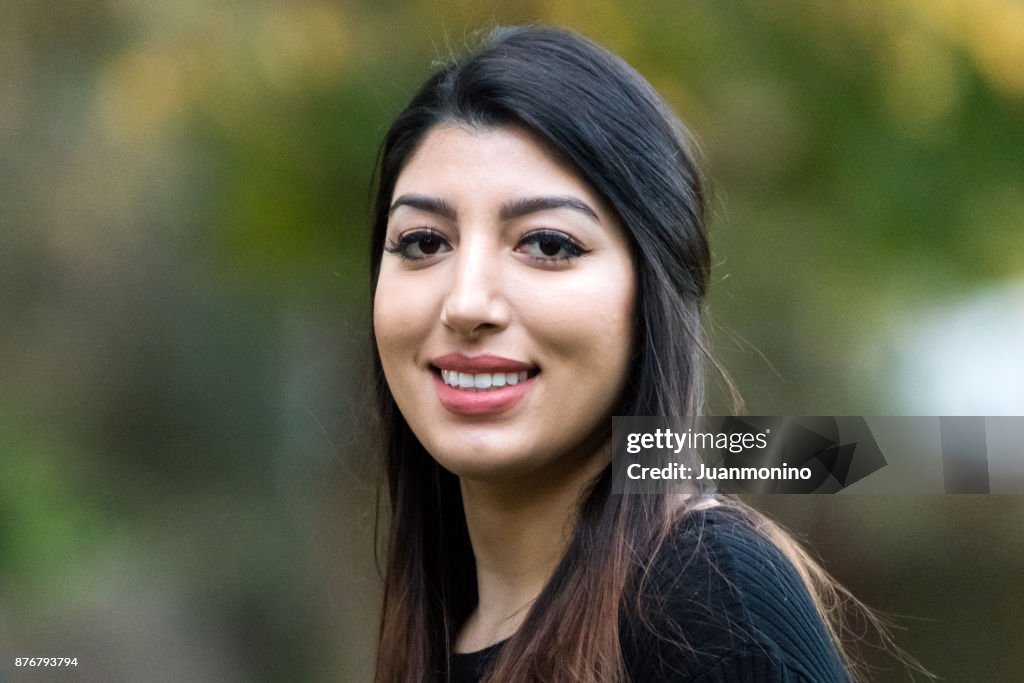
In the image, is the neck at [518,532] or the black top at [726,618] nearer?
the black top at [726,618]

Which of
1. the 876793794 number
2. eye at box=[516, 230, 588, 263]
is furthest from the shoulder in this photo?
the 876793794 number

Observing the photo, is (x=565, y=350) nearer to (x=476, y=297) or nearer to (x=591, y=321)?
(x=591, y=321)

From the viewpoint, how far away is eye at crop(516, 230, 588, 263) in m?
1.87

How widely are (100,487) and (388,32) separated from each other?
5.63ft

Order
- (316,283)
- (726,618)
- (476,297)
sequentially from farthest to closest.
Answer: (316,283), (476,297), (726,618)

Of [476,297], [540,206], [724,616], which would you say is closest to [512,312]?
[476,297]

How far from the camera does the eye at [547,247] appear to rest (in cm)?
187

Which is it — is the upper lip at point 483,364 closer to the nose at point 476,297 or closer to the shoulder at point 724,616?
the nose at point 476,297

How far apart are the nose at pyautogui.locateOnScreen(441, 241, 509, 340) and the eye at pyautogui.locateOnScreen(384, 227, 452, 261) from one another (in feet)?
0.31

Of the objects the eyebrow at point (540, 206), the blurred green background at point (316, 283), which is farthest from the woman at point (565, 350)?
the blurred green background at point (316, 283)

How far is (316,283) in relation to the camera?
3787 millimetres

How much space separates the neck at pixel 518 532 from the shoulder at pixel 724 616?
0.24m

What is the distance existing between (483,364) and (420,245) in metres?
0.26

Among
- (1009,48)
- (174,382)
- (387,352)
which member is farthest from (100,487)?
(1009,48)
